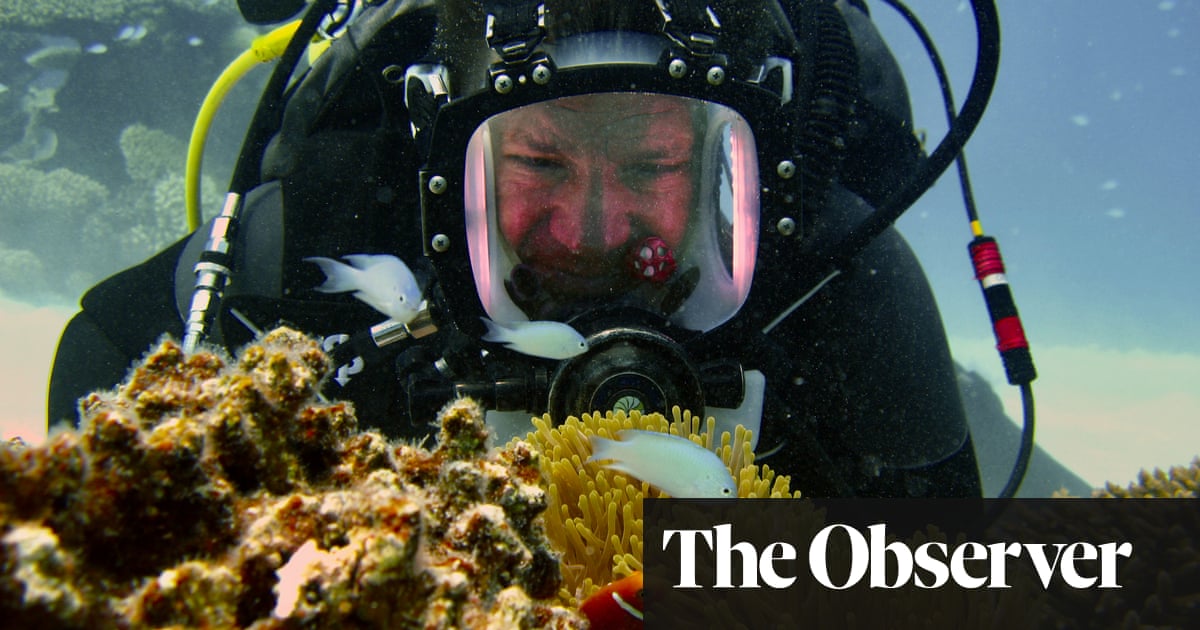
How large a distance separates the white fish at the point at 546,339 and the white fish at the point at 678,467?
0.56 metres

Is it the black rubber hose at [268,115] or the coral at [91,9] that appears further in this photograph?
the coral at [91,9]

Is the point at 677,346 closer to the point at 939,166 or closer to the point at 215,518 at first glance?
the point at 939,166

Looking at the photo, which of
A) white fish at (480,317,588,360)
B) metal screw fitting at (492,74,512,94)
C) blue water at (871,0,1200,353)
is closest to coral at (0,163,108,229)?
metal screw fitting at (492,74,512,94)

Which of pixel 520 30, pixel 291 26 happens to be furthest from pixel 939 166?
pixel 291 26

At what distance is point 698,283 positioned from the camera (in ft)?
10.1

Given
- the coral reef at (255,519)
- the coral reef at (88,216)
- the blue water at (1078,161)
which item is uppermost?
the blue water at (1078,161)

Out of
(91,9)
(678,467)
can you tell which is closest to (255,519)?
(678,467)

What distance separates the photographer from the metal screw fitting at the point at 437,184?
2.47m

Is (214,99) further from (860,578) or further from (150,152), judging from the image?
(150,152)

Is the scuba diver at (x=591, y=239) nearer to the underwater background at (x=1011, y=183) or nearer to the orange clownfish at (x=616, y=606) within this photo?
the orange clownfish at (x=616, y=606)

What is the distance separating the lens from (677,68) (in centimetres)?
234

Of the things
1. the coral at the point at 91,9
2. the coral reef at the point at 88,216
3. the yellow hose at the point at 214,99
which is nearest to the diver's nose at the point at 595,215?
the yellow hose at the point at 214,99

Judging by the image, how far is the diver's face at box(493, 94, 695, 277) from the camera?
278 centimetres

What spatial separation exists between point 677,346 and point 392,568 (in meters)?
1.71
